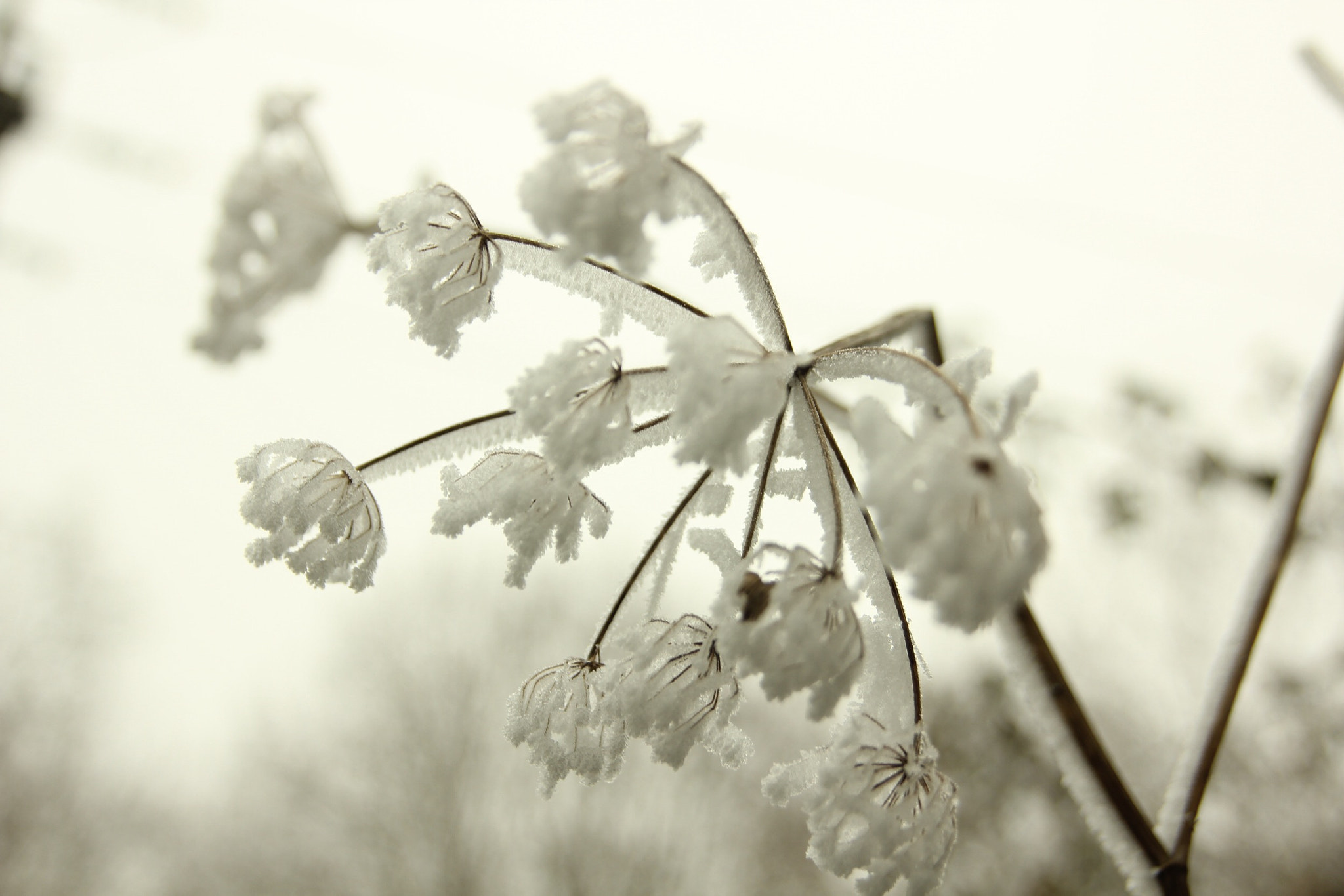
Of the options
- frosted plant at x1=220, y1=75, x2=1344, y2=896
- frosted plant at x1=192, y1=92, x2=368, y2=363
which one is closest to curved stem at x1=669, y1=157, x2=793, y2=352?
frosted plant at x1=220, y1=75, x2=1344, y2=896

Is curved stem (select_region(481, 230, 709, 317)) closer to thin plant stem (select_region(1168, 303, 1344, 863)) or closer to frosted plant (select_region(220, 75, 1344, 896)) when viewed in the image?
frosted plant (select_region(220, 75, 1344, 896))

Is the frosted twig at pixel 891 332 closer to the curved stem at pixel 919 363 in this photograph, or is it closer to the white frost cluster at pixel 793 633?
the curved stem at pixel 919 363

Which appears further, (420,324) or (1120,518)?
(1120,518)

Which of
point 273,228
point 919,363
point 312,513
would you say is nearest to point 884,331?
point 919,363

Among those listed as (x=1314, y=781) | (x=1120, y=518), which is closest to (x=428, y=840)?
(x=1314, y=781)

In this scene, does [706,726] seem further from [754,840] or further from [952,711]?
[754,840]
